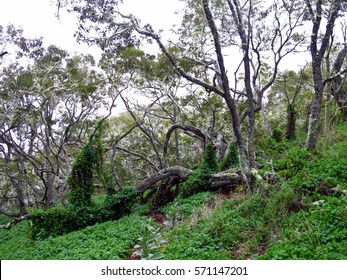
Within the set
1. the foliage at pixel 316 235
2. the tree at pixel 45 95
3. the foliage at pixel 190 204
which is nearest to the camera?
the foliage at pixel 316 235

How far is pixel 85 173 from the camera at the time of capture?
1232cm

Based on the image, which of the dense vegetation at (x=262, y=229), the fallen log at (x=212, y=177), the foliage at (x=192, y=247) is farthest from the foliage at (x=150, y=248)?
the fallen log at (x=212, y=177)

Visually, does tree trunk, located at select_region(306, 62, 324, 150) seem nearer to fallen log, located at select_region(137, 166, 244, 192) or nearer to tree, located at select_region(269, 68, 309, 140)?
fallen log, located at select_region(137, 166, 244, 192)

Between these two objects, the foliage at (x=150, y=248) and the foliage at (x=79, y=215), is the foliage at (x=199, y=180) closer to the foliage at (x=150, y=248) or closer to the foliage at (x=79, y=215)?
the foliage at (x=79, y=215)

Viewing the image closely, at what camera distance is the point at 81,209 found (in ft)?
38.3

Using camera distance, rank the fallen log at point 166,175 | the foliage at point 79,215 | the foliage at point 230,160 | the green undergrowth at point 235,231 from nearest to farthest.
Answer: the green undergrowth at point 235,231 → the foliage at point 79,215 → the fallen log at point 166,175 → the foliage at point 230,160

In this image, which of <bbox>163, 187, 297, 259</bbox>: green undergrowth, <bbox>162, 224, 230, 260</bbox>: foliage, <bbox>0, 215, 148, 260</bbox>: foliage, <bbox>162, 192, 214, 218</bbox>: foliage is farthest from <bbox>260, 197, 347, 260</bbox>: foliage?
<bbox>162, 192, 214, 218</bbox>: foliage

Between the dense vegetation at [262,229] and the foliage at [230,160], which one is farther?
the foliage at [230,160]

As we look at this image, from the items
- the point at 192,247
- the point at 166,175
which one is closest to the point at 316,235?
the point at 192,247

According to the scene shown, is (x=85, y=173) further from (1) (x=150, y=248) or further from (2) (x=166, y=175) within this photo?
(1) (x=150, y=248)

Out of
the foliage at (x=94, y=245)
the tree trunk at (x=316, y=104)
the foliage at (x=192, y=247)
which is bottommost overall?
the foliage at (x=94, y=245)

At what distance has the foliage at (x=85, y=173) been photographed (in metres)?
12.0

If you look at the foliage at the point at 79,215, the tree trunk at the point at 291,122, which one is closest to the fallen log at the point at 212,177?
the foliage at the point at 79,215

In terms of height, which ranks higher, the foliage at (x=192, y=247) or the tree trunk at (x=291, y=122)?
the tree trunk at (x=291, y=122)
